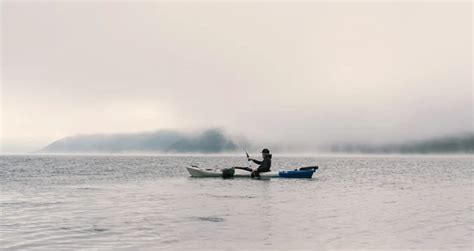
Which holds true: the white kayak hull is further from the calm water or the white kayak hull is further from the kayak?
the calm water

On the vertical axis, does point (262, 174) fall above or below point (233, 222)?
above

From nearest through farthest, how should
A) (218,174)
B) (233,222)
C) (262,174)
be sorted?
1. (233,222)
2. (262,174)
3. (218,174)

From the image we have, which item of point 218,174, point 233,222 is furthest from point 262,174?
point 233,222

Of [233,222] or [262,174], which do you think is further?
[262,174]

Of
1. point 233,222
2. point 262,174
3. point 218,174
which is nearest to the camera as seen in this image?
point 233,222

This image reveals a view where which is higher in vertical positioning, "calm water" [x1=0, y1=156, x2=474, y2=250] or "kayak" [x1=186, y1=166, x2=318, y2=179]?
"kayak" [x1=186, y1=166, x2=318, y2=179]

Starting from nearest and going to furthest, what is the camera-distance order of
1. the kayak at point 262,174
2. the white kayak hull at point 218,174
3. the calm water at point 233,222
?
1. the calm water at point 233,222
2. the white kayak hull at point 218,174
3. the kayak at point 262,174

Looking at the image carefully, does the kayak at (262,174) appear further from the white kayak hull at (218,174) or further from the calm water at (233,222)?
the calm water at (233,222)

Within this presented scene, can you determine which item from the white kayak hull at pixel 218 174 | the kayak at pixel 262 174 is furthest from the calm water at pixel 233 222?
the kayak at pixel 262 174

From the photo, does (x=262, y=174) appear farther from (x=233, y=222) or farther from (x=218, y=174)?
(x=233, y=222)

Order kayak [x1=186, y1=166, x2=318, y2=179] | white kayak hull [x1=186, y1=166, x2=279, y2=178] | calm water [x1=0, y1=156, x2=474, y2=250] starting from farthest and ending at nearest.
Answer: kayak [x1=186, y1=166, x2=318, y2=179], white kayak hull [x1=186, y1=166, x2=279, y2=178], calm water [x1=0, y1=156, x2=474, y2=250]

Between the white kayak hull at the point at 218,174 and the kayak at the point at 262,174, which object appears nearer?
the white kayak hull at the point at 218,174

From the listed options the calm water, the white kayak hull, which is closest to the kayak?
the white kayak hull

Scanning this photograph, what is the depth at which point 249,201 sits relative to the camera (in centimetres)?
3400
